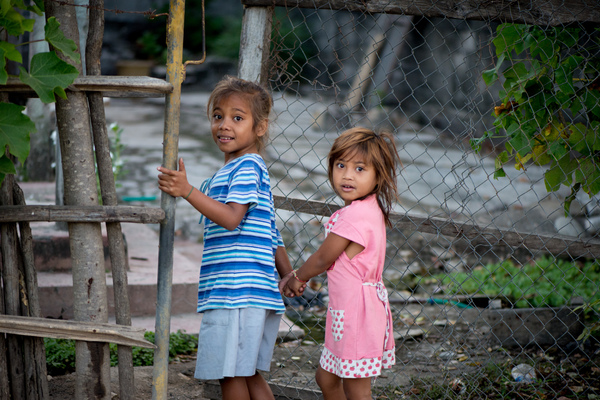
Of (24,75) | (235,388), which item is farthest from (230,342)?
(24,75)

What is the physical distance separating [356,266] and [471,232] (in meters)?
0.80

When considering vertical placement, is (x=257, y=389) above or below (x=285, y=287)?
below

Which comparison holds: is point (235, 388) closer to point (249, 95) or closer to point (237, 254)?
point (237, 254)

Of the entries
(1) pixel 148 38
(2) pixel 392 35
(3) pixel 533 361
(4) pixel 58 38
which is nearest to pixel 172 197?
(4) pixel 58 38

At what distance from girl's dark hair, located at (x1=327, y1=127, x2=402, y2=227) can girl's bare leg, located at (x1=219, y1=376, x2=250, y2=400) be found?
80 centimetres

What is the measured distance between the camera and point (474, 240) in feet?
8.79

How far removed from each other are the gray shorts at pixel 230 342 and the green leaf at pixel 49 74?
894 millimetres

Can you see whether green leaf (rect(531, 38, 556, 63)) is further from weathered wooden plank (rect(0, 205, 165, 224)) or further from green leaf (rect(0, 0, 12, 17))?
green leaf (rect(0, 0, 12, 17))

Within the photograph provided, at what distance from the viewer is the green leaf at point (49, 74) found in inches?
69.4

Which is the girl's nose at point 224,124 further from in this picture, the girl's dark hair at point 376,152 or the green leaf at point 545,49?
the green leaf at point 545,49

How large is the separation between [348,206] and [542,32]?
144 centimetres

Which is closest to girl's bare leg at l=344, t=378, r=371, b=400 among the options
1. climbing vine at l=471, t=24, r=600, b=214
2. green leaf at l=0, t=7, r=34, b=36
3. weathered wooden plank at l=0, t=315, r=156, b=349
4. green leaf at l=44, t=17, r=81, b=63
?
weathered wooden plank at l=0, t=315, r=156, b=349

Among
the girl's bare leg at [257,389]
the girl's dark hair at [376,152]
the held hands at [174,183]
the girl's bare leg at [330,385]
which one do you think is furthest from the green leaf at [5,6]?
the girl's bare leg at [330,385]

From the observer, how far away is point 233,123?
210 centimetres
